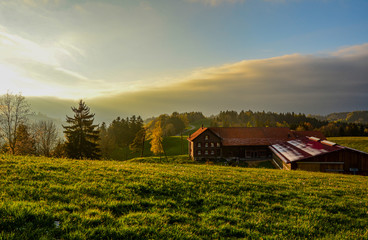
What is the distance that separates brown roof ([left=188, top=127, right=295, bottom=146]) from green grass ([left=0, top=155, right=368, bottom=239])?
60967 mm

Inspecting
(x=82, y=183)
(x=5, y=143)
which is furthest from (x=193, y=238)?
(x=5, y=143)

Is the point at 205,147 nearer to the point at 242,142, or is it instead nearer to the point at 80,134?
the point at 242,142

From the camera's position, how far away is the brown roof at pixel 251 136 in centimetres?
7112

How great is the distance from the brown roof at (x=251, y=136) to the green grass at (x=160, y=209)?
200 feet

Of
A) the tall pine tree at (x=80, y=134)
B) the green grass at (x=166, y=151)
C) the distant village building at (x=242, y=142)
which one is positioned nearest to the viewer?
the tall pine tree at (x=80, y=134)

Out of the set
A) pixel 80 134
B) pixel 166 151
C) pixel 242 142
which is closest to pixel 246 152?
pixel 242 142

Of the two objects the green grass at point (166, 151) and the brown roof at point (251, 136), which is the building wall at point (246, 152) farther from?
the green grass at point (166, 151)

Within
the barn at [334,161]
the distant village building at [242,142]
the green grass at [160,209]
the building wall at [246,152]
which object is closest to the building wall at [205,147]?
the distant village building at [242,142]

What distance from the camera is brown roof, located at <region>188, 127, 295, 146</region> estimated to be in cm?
7112

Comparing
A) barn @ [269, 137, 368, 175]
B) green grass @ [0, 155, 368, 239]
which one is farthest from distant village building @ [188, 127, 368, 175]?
green grass @ [0, 155, 368, 239]

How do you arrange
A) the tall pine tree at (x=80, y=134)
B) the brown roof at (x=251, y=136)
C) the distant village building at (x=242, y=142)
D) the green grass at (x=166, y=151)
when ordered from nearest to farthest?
1. the tall pine tree at (x=80, y=134)
2. the distant village building at (x=242, y=142)
3. the brown roof at (x=251, y=136)
4. the green grass at (x=166, y=151)

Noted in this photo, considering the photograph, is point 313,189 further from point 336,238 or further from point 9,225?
point 9,225

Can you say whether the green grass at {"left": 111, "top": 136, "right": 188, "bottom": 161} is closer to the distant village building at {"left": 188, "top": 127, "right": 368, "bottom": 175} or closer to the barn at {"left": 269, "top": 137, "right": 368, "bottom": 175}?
the distant village building at {"left": 188, "top": 127, "right": 368, "bottom": 175}

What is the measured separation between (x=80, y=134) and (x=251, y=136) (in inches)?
2281
